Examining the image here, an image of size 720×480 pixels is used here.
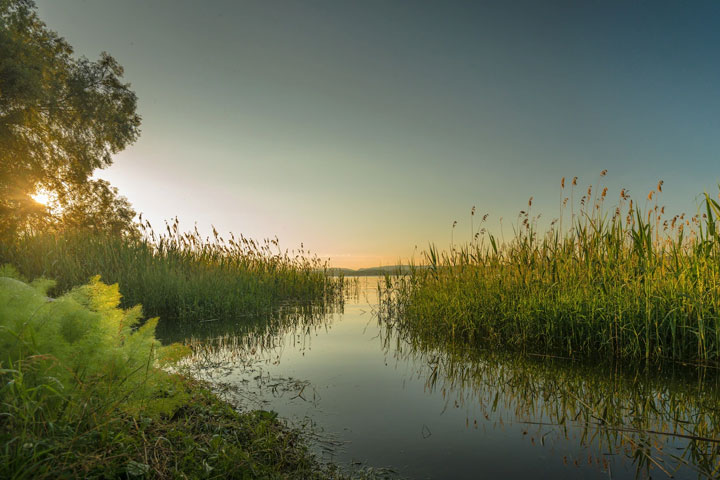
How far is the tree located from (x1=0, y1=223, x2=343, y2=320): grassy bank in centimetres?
618

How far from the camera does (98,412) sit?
2.32 meters

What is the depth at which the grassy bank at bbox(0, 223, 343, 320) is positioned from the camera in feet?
35.6

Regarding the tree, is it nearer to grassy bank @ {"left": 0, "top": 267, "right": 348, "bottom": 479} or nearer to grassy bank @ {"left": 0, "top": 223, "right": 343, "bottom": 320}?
grassy bank @ {"left": 0, "top": 223, "right": 343, "bottom": 320}

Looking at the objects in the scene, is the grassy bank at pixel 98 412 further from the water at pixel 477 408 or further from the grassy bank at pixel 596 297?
the grassy bank at pixel 596 297

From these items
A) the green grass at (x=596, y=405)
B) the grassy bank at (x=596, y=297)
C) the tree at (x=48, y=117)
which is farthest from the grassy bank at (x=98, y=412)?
the tree at (x=48, y=117)

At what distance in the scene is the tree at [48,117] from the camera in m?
16.7

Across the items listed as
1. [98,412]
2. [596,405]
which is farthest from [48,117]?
[596,405]

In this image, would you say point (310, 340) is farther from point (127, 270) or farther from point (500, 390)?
point (127, 270)

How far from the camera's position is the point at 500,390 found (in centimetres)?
486

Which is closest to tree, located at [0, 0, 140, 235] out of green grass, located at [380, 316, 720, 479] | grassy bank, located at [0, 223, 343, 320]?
grassy bank, located at [0, 223, 343, 320]

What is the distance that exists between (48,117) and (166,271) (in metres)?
15.9

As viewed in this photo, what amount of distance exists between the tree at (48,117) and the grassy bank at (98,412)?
1944 cm

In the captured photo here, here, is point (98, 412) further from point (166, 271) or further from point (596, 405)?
point (166, 271)

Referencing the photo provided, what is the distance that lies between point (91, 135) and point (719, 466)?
27.7 meters
